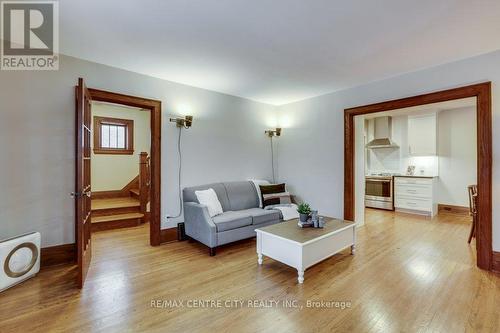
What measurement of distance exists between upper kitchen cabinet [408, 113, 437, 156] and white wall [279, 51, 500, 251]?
2940 millimetres

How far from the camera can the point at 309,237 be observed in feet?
8.57

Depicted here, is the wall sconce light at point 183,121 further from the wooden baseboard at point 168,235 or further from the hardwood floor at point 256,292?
the hardwood floor at point 256,292

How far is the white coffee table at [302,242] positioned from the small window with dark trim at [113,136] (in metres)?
4.64

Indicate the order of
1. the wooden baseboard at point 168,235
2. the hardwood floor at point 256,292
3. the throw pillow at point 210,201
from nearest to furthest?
the hardwood floor at point 256,292, the throw pillow at point 210,201, the wooden baseboard at point 168,235

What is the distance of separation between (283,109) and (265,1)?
3.41 m

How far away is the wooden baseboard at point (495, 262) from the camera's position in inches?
106

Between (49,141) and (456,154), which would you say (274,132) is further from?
(456,154)

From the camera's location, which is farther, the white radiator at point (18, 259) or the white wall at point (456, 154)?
the white wall at point (456, 154)

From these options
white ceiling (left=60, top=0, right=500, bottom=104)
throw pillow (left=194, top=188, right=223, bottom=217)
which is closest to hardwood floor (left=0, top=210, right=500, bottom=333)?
throw pillow (left=194, top=188, right=223, bottom=217)

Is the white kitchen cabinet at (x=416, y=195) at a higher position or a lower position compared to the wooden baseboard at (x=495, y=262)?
higher

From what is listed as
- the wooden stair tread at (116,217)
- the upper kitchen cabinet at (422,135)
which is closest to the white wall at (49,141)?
the wooden stair tread at (116,217)

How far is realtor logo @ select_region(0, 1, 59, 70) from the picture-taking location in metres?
2.02

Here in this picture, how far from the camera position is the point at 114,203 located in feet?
16.6

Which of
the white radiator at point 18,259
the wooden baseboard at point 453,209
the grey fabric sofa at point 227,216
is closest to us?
the white radiator at point 18,259
